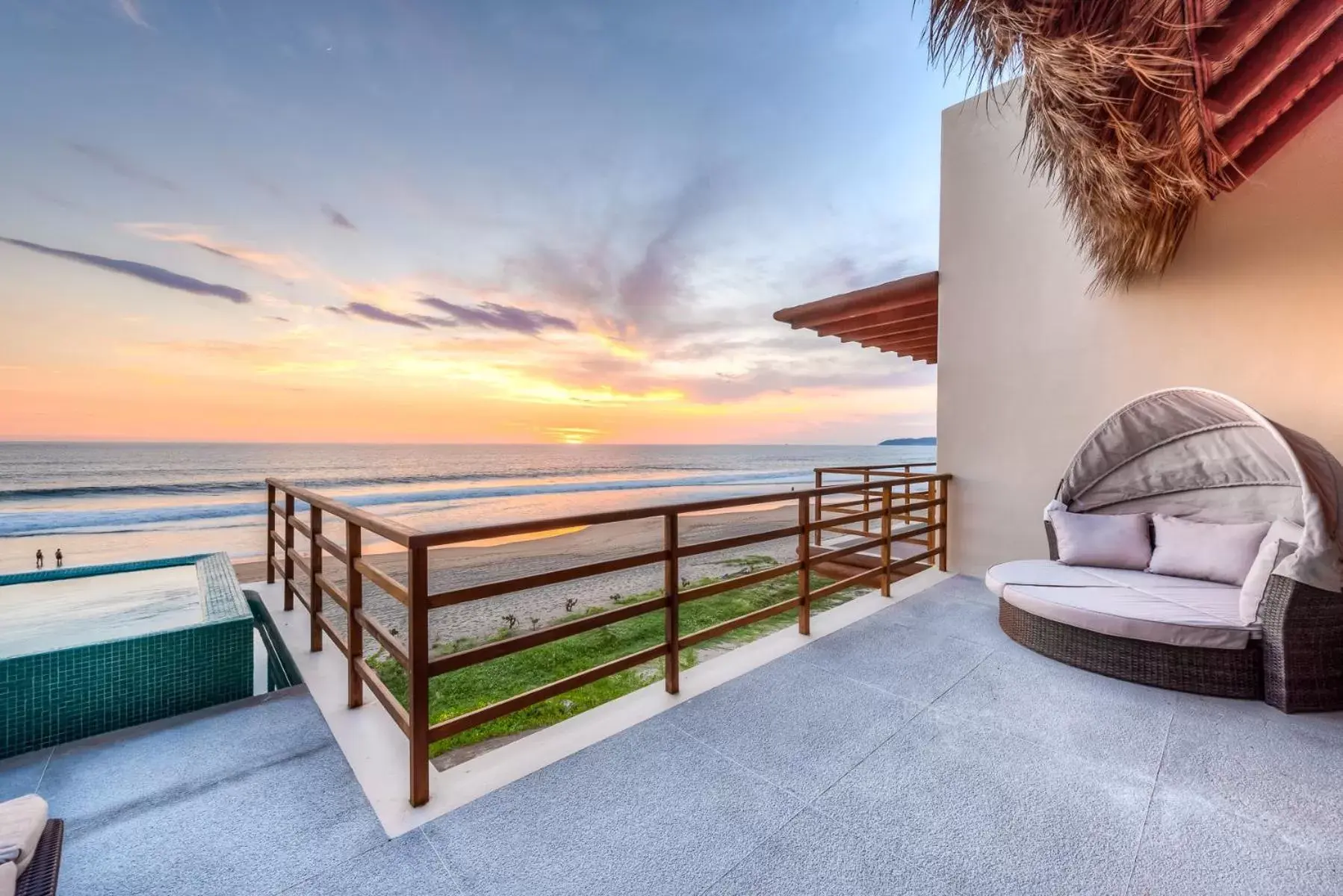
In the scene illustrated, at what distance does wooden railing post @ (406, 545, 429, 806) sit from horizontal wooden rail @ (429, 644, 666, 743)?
0.14 ft

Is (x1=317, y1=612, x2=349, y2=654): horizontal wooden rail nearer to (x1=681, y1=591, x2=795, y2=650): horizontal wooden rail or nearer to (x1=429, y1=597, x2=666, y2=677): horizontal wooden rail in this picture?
(x1=429, y1=597, x2=666, y2=677): horizontal wooden rail

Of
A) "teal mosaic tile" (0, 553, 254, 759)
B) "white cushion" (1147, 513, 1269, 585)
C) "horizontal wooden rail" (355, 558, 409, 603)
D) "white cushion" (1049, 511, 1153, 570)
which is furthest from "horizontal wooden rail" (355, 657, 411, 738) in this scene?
"white cushion" (1147, 513, 1269, 585)

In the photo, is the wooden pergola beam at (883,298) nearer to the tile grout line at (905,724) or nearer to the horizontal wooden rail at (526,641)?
the tile grout line at (905,724)

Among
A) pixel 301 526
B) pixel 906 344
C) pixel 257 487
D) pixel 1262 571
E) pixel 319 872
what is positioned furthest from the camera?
pixel 257 487

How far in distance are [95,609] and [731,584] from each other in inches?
135

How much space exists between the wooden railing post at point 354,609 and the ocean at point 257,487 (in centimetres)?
460

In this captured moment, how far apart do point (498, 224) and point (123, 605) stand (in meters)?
7.66

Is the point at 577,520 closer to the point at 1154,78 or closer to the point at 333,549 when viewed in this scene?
the point at 333,549

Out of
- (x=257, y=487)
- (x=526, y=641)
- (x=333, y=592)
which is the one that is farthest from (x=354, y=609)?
(x=257, y=487)

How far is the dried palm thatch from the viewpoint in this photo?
195cm

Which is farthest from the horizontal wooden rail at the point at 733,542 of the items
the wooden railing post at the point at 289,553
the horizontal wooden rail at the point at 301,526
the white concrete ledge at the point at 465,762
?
the wooden railing post at the point at 289,553

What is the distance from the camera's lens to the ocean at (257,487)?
11203 mm

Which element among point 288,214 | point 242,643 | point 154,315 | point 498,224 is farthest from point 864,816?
point 154,315

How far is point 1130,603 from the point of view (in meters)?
2.60
